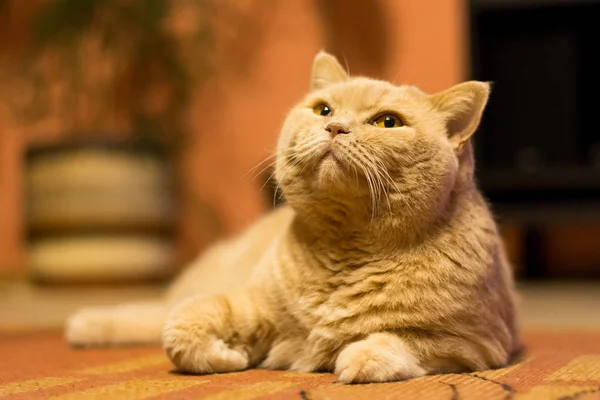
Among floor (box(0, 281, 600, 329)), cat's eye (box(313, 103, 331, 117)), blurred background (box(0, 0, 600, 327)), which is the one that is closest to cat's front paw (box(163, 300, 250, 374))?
cat's eye (box(313, 103, 331, 117))

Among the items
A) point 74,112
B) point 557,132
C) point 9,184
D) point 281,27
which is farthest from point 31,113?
point 557,132

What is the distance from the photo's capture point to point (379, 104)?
3.61 feet

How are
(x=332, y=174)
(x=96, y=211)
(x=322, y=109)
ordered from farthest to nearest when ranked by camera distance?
(x=96, y=211) → (x=322, y=109) → (x=332, y=174)

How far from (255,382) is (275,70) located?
7.63 feet

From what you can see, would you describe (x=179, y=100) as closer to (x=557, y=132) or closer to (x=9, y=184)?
(x=9, y=184)

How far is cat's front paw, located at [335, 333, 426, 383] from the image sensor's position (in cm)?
97

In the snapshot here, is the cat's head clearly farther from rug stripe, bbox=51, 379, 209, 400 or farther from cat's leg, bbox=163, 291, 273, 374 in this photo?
rug stripe, bbox=51, 379, 209, 400

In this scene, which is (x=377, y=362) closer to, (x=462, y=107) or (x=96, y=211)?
(x=462, y=107)

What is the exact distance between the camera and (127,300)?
91.1 inches

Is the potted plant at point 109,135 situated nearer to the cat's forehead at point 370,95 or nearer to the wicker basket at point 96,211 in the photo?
the wicker basket at point 96,211

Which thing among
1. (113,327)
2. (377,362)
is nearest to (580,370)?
(377,362)

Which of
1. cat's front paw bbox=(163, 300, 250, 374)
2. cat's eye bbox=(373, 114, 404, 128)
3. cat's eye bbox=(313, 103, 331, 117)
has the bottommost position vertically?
cat's front paw bbox=(163, 300, 250, 374)

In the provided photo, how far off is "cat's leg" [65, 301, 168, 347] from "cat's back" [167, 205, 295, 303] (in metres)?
0.14

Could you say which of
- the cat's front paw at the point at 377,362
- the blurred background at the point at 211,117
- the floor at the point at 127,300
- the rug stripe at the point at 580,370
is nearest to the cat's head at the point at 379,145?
the cat's front paw at the point at 377,362
